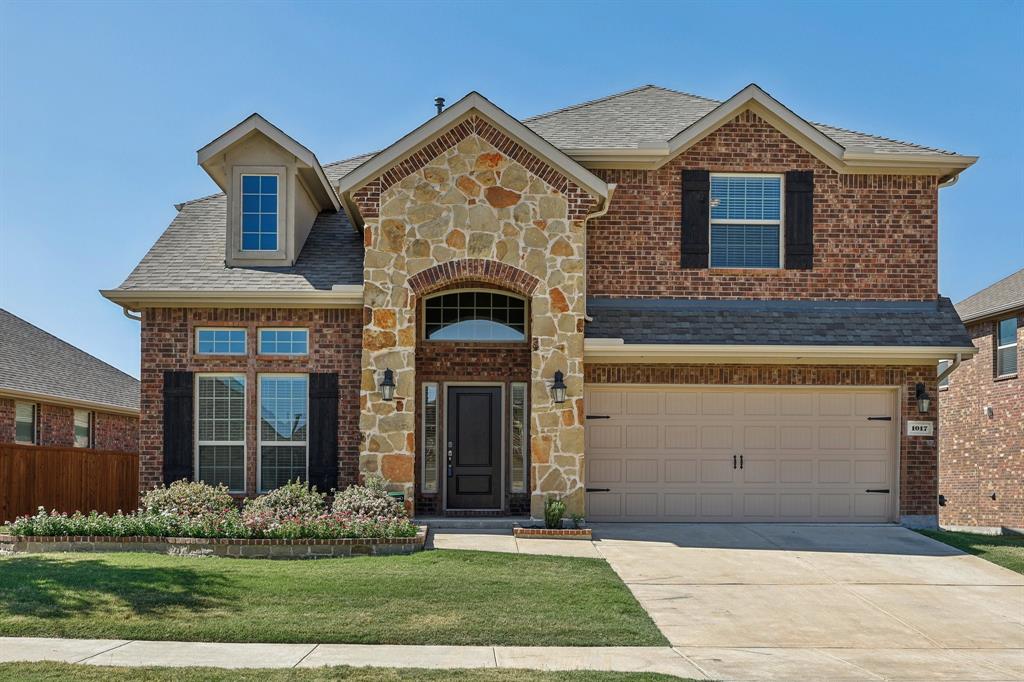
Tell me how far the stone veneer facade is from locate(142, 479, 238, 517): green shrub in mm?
2122

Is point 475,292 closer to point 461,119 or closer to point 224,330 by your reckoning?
point 461,119

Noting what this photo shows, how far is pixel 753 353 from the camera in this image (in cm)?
1457

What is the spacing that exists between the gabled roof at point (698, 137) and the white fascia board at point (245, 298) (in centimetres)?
430

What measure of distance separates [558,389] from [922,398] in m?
6.01

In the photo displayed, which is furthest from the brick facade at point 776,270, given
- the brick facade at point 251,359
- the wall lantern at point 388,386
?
the brick facade at point 251,359

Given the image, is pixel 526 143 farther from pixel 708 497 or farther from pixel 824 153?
pixel 708 497

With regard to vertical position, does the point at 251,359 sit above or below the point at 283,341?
below

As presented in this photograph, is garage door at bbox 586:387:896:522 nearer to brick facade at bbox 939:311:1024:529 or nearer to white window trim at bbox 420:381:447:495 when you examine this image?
white window trim at bbox 420:381:447:495

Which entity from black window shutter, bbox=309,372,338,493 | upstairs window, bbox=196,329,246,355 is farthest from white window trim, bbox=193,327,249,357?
black window shutter, bbox=309,372,338,493

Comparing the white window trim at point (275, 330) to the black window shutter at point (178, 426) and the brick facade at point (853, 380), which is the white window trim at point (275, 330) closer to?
the black window shutter at point (178, 426)

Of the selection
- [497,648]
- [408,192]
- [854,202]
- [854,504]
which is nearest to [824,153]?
[854,202]

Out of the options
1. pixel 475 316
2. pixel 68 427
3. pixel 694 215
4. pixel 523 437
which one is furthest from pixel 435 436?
pixel 68 427

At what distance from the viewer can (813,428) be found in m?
15.2

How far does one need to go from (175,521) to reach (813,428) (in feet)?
32.5
